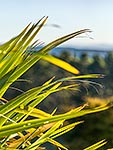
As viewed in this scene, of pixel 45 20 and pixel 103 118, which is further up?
pixel 45 20

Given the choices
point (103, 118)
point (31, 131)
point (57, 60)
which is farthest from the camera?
A: point (103, 118)

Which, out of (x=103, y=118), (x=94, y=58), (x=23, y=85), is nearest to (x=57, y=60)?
(x=103, y=118)

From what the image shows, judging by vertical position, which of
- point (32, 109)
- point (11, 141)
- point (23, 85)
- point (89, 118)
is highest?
point (32, 109)

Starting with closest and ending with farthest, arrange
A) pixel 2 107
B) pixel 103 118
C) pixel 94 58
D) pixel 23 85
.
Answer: pixel 2 107
pixel 103 118
pixel 23 85
pixel 94 58

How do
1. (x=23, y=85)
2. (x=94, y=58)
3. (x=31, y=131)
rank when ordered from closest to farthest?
(x=31, y=131), (x=23, y=85), (x=94, y=58)

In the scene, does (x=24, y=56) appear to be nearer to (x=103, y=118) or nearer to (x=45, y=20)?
(x=45, y=20)

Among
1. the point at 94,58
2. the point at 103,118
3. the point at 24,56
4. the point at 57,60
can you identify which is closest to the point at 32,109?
the point at 24,56

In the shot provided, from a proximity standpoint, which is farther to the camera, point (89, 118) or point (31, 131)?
point (89, 118)

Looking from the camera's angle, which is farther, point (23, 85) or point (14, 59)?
point (23, 85)

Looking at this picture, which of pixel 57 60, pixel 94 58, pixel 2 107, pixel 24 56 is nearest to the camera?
pixel 57 60

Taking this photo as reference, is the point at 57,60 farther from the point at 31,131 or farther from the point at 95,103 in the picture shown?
the point at 95,103
